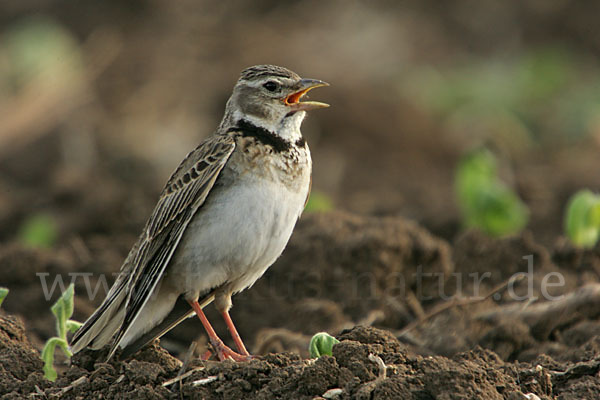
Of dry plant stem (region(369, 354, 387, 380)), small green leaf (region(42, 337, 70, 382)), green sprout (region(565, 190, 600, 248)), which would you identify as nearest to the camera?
dry plant stem (region(369, 354, 387, 380))

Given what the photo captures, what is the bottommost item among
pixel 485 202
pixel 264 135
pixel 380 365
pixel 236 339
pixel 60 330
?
pixel 236 339

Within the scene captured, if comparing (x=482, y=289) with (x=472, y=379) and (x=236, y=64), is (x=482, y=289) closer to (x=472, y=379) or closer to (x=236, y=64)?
(x=472, y=379)

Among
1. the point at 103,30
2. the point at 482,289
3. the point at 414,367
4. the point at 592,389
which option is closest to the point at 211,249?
the point at 414,367

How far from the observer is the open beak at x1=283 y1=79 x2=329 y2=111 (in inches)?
227

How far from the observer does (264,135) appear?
18.6 ft

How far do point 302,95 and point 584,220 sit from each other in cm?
260

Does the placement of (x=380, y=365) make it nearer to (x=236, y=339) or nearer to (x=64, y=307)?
(x=236, y=339)

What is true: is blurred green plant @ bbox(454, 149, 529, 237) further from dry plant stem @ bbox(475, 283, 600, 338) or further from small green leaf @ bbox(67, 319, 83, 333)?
small green leaf @ bbox(67, 319, 83, 333)

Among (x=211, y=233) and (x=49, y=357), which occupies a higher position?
(x=211, y=233)

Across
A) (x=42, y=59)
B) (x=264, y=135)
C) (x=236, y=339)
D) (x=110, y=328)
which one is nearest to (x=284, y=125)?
(x=264, y=135)

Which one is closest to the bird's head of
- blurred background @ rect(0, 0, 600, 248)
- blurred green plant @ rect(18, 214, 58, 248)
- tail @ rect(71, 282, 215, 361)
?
tail @ rect(71, 282, 215, 361)

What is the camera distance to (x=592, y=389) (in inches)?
176

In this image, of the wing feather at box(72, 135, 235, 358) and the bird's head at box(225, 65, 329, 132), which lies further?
the bird's head at box(225, 65, 329, 132)

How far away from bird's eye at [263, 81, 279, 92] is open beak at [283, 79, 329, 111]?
0.10 meters
